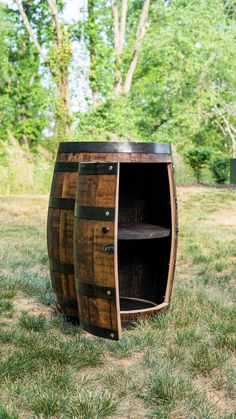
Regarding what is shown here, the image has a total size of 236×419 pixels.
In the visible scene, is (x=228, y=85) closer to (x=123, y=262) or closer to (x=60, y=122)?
(x=60, y=122)

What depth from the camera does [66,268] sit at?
4172 millimetres

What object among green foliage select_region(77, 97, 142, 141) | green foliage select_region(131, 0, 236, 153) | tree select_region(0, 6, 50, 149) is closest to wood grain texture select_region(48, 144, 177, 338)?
green foliage select_region(77, 97, 142, 141)

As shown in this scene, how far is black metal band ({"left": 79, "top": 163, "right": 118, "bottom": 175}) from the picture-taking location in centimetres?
369

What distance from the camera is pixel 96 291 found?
3732mm

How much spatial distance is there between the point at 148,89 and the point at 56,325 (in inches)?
958

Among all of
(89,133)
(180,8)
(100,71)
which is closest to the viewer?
(89,133)

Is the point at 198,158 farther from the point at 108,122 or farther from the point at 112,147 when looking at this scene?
the point at 112,147

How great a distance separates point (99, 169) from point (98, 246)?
0.49 m

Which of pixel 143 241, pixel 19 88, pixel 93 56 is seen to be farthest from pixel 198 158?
pixel 143 241

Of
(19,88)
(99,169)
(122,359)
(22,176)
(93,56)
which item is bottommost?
(122,359)

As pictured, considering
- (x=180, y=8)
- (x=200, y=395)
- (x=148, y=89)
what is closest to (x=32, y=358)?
(x=200, y=395)

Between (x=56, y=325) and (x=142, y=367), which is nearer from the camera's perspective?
(x=142, y=367)

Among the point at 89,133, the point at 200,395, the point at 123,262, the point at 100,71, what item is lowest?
the point at 200,395

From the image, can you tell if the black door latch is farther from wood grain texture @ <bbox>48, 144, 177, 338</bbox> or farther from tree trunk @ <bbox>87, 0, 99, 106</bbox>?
tree trunk @ <bbox>87, 0, 99, 106</bbox>
